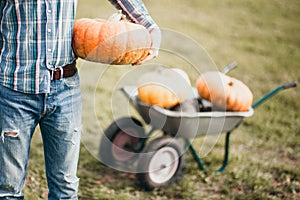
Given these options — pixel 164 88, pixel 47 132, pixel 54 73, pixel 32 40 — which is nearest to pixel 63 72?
pixel 54 73

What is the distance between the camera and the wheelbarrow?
3592mm

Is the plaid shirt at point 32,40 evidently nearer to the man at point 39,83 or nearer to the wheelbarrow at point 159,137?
the man at point 39,83

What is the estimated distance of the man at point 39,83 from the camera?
2166 mm

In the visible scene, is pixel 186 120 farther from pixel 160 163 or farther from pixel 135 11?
pixel 135 11

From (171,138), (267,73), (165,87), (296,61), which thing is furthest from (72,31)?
(296,61)

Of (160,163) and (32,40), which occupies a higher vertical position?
(32,40)

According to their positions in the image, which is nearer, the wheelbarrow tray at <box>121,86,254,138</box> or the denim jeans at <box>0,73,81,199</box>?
the denim jeans at <box>0,73,81,199</box>

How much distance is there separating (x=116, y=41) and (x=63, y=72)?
0.36m

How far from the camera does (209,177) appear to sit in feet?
13.5

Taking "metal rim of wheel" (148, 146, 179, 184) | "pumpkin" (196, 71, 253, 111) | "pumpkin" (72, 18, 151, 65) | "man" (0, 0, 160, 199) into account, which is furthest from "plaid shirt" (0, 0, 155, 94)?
"pumpkin" (196, 71, 253, 111)

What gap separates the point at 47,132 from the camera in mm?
2420

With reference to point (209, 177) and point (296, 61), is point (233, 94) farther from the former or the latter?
point (296, 61)

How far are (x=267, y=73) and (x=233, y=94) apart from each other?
401cm

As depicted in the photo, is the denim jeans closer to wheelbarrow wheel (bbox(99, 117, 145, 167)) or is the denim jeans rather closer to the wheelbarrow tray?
the wheelbarrow tray
